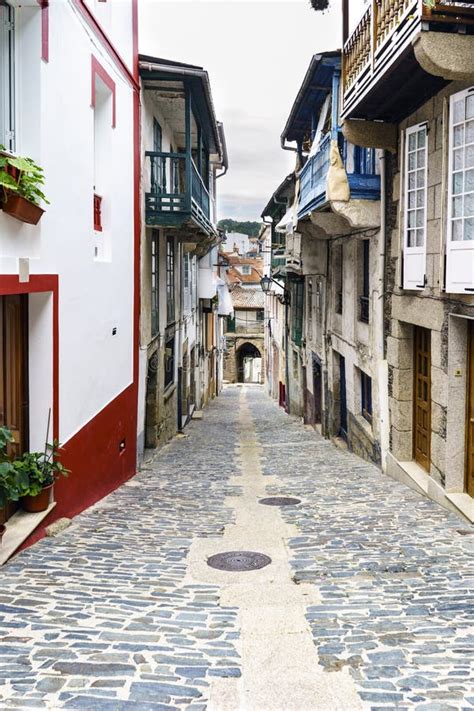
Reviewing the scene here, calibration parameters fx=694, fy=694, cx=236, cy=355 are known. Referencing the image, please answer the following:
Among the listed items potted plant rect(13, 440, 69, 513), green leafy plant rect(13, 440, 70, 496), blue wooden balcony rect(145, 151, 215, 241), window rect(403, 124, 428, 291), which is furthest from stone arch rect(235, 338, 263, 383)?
potted plant rect(13, 440, 69, 513)

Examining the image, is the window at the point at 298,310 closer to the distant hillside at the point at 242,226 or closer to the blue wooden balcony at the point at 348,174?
the blue wooden balcony at the point at 348,174

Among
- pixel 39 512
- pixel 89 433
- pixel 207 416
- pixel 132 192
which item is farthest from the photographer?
pixel 207 416

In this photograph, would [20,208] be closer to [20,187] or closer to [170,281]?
[20,187]

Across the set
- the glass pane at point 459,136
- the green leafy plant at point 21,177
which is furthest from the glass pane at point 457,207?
the green leafy plant at point 21,177

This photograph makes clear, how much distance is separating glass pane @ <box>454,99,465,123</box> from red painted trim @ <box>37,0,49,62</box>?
4838 mm

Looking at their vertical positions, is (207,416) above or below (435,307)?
below

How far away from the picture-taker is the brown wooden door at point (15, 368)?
7008 millimetres

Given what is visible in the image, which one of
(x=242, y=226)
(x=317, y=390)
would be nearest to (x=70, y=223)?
(x=317, y=390)

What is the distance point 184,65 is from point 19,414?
848cm

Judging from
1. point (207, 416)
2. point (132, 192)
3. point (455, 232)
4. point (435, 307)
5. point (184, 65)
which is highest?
point (184, 65)

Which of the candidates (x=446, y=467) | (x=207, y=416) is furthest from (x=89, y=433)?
(x=207, y=416)

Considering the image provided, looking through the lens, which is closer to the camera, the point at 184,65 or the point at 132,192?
the point at 132,192

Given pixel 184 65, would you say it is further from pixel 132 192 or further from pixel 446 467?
pixel 446 467

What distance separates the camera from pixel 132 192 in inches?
478
